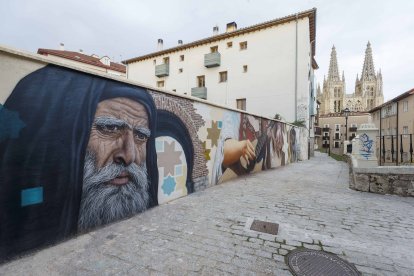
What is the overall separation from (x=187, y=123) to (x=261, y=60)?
17.6 meters

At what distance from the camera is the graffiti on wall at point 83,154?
2.69m

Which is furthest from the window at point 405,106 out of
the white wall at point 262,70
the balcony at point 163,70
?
the balcony at point 163,70

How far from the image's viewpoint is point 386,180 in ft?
19.9

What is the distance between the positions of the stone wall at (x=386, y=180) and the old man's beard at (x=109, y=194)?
238 inches

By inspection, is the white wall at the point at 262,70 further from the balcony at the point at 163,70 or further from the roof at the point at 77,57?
the roof at the point at 77,57

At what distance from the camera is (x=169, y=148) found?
5.13 meters

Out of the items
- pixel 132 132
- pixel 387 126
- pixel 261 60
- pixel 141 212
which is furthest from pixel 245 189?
pixel 387 126

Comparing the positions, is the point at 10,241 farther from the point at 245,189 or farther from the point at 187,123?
the point at 245,189

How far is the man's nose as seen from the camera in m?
3.94

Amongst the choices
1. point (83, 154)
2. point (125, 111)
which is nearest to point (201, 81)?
point (125, 111)

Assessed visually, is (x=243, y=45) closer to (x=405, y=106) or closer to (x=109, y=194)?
(x=405, y=106)

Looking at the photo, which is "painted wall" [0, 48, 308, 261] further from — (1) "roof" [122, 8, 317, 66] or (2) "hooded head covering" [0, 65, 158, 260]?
(1) "roof" [122, 8, 317, 66]

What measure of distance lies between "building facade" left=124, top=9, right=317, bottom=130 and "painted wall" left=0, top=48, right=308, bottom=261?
1578 centimetres

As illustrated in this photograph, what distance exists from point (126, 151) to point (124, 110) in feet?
2.48
